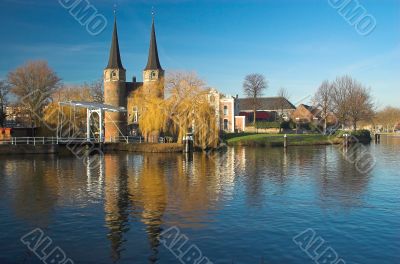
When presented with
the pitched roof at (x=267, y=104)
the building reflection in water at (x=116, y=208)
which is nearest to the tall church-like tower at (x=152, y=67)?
the pitched roof at (x=267, y=104)

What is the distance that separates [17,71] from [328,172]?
4780 cm

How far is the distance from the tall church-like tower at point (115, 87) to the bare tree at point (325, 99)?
35.3 metres

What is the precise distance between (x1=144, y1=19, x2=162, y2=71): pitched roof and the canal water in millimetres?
45394

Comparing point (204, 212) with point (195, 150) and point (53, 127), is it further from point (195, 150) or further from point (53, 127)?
point (53, 127)

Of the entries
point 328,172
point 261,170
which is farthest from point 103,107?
point 328,172

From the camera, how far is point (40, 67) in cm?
5906

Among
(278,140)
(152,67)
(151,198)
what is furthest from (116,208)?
(152,67)

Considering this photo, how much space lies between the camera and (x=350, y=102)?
7031 centimetres

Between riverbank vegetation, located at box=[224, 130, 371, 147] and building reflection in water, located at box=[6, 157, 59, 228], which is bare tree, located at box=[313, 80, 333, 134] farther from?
building reflection in water, located at box=[6, 157, 59, 228]

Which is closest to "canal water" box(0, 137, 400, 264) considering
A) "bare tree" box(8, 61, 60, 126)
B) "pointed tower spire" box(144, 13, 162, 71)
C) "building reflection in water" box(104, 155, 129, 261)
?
"building reflection in water" box(104, 155, 129, 261)

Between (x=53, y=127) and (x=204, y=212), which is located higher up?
(x=53, y=127)

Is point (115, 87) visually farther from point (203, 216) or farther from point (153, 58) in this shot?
point (203, 216)

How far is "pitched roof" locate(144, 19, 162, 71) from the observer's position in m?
67.1

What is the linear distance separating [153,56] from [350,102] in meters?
35.0
